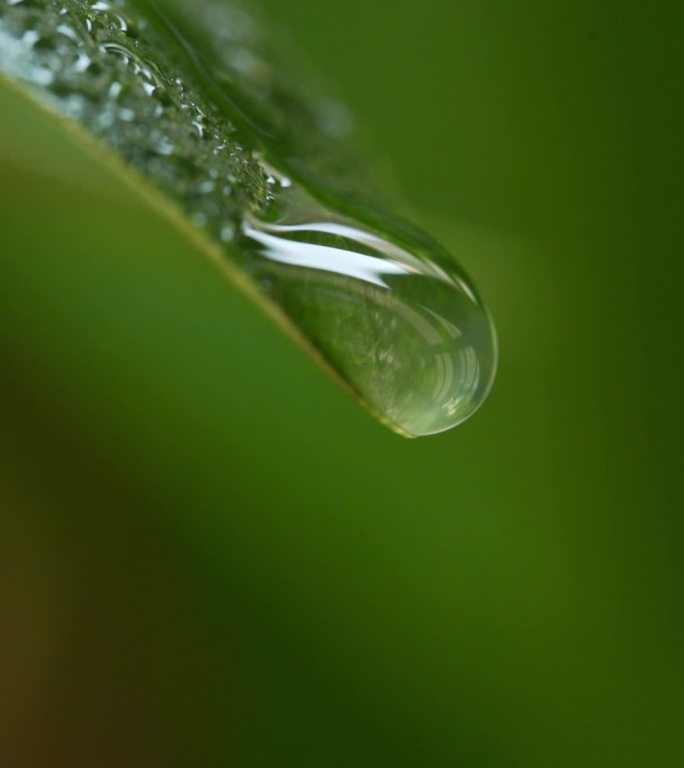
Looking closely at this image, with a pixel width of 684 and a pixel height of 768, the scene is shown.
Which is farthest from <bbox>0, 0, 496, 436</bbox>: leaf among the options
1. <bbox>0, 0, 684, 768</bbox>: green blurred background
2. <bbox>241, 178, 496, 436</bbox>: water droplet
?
<bbox>0, 0, 684, 768</bbox>: green blurred background

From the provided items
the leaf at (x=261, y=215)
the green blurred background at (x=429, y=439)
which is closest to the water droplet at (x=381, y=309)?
the leaf at (x=261, y=215)

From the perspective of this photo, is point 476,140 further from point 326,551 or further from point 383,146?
point 326,551

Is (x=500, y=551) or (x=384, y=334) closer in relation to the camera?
(x=384, y=334)

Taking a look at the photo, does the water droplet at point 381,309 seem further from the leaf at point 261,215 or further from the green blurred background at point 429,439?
the green blurred background at point 429,439

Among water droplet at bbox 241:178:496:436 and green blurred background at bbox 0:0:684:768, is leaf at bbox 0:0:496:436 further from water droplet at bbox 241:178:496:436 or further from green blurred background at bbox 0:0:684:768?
green blurred background at bbox 0:0:684:768

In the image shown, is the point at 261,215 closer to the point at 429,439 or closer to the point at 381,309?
the point at 381,309

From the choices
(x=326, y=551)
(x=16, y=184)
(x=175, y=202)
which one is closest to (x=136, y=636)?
(x=326, y=551)

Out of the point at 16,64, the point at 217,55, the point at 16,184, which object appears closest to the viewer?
the point at 16,64

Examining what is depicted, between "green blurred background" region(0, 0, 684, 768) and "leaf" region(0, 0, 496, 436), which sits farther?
"green blurred background" region(0, 0, 684, 768)
